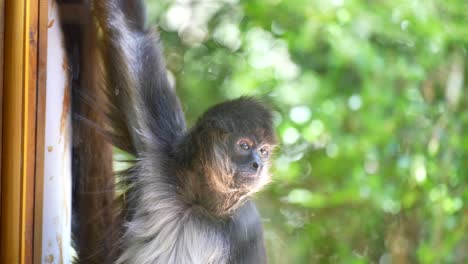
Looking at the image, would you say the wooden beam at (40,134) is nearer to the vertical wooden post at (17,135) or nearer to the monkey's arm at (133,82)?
the vertical wooden post at (17,135)

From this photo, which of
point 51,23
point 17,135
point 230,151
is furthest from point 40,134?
point 230,151

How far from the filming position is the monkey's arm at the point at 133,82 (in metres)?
2.07

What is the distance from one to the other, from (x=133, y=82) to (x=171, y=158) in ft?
1.07

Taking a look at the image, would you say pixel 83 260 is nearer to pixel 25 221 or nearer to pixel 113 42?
pixel 25 221

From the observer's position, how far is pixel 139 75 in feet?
6.93

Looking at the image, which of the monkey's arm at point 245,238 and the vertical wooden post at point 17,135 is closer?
the vertical wooden post at point 17,135

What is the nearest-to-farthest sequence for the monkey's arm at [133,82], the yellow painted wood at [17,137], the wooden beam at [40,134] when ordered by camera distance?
1. the yellow painted wood at [17,137]
2. the wooden beam at [40,134]
3. the monkey's arm at [133,82]

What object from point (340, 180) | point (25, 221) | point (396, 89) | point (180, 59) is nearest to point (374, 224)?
point (340, 180)

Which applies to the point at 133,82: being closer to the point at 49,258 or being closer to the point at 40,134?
the point at 40,134

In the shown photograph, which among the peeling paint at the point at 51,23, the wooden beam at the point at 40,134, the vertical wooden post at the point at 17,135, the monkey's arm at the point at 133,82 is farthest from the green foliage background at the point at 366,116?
the vertical wooden post at the point at 17,135

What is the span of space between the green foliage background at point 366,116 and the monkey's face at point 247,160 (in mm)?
1520

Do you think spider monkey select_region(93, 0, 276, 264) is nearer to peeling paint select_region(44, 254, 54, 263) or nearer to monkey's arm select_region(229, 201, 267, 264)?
monkey's arm select_region(229, 201, 267, 264)

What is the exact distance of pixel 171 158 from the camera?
2.16m

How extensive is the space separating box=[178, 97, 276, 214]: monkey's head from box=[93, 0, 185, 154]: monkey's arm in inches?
5.7
